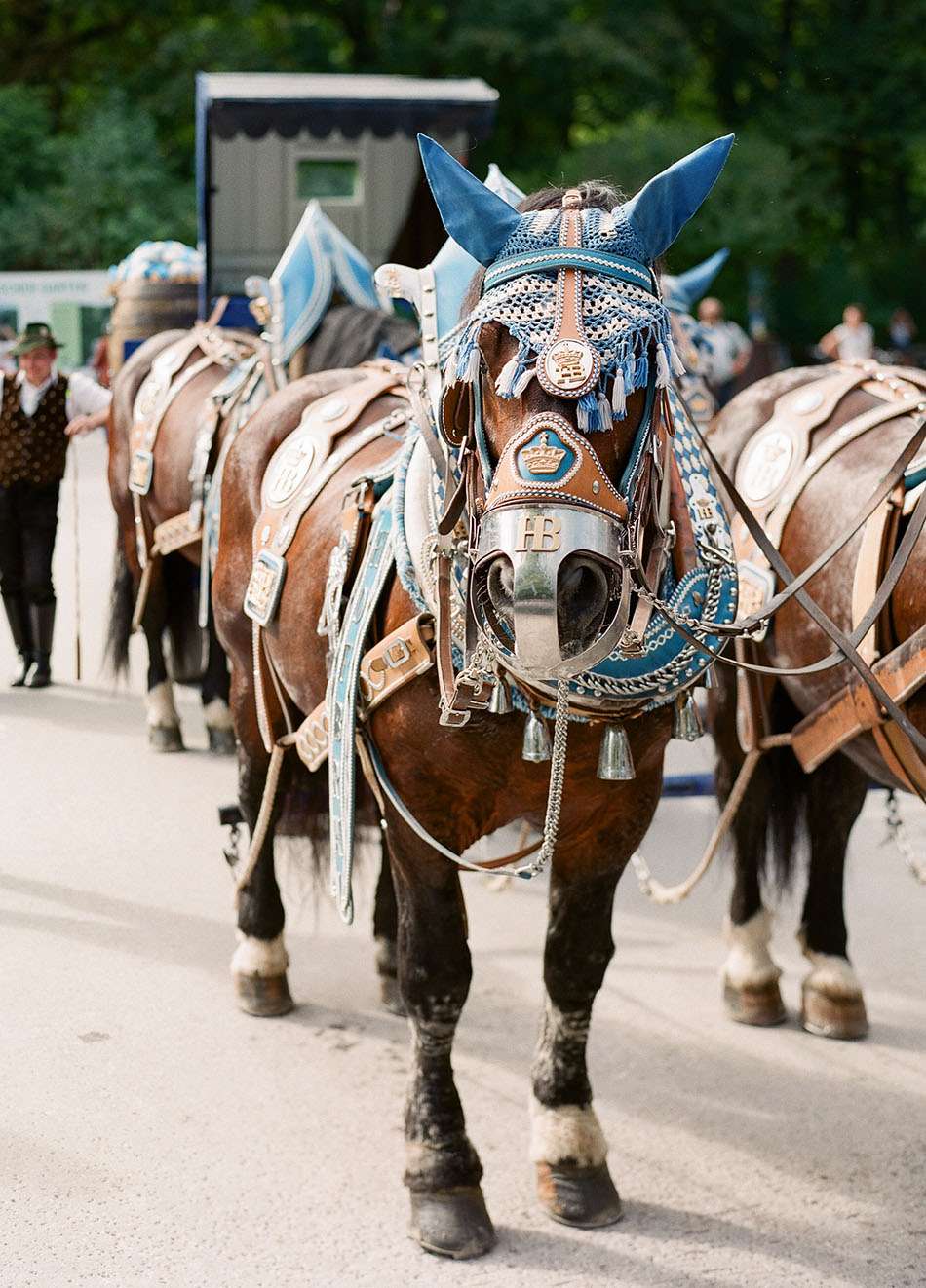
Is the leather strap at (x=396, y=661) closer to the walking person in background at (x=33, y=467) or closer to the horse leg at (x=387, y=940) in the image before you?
the horse leg at (x=387, y=940)

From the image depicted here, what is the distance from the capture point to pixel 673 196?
8.25 ft

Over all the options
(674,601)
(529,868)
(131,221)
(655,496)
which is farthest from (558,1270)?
(131,221)

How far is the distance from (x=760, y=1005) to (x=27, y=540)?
4727 mm

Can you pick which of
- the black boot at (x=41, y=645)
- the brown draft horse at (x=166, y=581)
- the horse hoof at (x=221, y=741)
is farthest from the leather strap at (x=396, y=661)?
the black boot at (x=41, y=645)

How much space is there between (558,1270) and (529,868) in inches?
31.2

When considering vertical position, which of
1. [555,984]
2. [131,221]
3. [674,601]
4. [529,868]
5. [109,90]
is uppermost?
[109,90]

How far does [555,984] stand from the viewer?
10.7 ft

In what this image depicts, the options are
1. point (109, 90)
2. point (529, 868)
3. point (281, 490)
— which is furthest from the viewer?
point (109, 90)

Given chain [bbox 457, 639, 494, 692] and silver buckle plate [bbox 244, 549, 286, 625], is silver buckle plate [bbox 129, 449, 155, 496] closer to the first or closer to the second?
silver buckle plate [bbox 244, 549, 286, 625]

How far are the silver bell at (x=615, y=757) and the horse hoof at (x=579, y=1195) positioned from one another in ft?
3.12

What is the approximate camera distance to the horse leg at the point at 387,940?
426cm

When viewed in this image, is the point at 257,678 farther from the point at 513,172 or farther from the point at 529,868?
the point at 513,172

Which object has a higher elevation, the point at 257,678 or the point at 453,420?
the point at 453,420

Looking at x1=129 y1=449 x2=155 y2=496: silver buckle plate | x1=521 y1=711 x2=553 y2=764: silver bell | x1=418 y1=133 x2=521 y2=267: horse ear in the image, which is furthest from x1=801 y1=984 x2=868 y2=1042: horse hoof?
x1=129 y1=449 x2=155 y2=496: silver buckle plate
